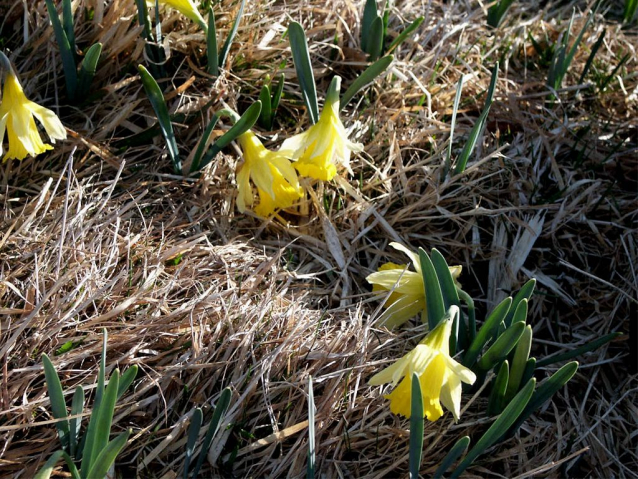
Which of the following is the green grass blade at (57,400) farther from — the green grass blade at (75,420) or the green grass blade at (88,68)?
the green grass blade at (88,68)

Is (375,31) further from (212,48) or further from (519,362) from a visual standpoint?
(519,362)

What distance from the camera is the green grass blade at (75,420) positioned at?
146cm

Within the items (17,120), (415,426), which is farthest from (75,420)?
(17,120)

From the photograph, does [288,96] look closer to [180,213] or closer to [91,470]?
[180,213]

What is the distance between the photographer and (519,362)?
1604 millimetres

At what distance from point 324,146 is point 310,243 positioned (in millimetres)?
318

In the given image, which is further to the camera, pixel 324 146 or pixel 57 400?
pixel 324 146

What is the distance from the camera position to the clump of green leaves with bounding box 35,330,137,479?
137 cm

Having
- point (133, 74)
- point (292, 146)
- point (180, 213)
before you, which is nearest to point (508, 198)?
point (292, 146)

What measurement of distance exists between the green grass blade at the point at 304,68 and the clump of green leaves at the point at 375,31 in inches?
12.5

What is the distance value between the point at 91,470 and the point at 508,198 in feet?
4.55

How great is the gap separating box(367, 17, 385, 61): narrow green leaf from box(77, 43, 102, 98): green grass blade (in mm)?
802

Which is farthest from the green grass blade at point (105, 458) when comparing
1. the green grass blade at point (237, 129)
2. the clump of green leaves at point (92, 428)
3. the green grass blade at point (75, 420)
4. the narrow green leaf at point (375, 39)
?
the narrow green leaf at point (375, 39)

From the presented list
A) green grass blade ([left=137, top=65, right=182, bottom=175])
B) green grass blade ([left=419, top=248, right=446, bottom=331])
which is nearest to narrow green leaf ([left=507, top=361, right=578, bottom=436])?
green grass blade ([left=419, top=248, right=446, bottom=331])
